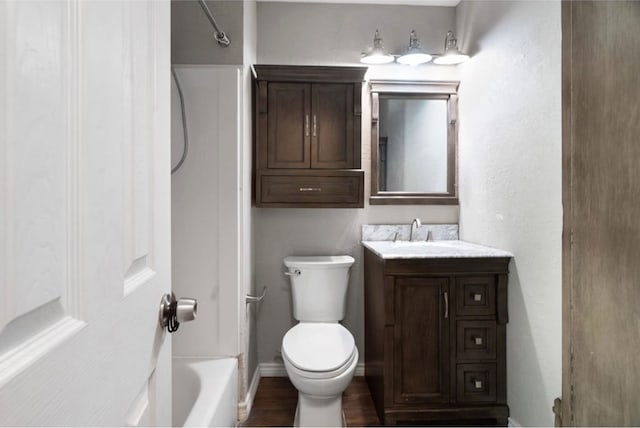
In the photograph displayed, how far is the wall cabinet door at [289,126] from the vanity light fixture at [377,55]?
1.61 feet

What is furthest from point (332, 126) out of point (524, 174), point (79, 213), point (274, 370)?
point (79, 213)

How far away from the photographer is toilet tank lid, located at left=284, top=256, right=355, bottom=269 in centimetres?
218

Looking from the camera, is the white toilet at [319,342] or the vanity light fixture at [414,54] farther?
the vanity light fixture at [414,54]

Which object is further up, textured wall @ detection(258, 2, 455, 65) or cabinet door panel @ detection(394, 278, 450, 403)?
textured wall @ detection(258, 2, 455, 65)

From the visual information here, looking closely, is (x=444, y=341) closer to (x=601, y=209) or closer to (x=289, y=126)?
(x=601, y=209)

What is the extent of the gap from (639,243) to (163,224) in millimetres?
1021

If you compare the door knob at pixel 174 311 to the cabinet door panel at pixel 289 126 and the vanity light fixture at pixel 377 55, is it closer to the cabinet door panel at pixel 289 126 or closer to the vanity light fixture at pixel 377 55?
the cabinet door panel at pixel 289 126

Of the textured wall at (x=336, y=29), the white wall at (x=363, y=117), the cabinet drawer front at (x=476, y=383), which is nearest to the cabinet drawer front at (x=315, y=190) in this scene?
the white wall at (x=363, y=117)

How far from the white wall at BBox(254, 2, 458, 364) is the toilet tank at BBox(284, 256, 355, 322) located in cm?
24

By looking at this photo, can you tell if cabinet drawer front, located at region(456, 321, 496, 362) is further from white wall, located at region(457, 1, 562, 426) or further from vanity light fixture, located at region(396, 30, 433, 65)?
vanity light fixture, located at region(396, 30, 433, 65)

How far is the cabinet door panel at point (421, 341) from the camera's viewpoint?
5.95 feet

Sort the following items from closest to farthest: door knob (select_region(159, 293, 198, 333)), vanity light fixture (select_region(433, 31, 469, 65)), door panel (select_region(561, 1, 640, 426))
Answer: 1. door knob (select_region(159, 293, 198, 333))
2. door panel (select_region(561, 1, 640, 426))
3. vanity light fixture (select_region(433, 31, 469, 65))

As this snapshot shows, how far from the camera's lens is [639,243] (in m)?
0.75

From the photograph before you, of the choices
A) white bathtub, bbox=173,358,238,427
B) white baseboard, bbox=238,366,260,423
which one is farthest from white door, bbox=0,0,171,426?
white baseboard, bbox=238,366,260,423
